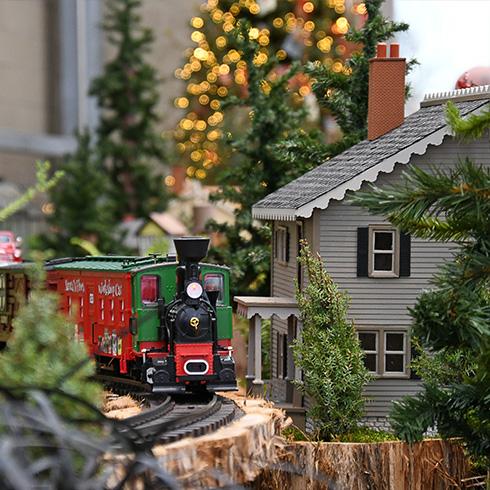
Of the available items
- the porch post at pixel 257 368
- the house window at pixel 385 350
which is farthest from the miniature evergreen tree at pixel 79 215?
the house window at pixel 385 350

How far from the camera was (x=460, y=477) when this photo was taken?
17.6 meters

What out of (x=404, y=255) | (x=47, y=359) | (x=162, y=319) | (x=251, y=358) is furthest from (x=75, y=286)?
(x=47, y=359)

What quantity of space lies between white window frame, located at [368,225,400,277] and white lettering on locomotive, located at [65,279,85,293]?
6163 mm

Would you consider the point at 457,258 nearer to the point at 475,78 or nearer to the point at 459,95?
the point at 459,95

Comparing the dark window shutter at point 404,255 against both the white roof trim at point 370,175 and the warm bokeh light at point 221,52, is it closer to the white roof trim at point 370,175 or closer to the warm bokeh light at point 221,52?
the white roof trim at point 370,175

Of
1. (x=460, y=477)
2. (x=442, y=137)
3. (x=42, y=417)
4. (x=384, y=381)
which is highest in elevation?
(x=442, y=137)

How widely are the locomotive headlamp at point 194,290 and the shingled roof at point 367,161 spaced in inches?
122

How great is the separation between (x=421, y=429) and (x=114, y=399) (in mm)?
6152

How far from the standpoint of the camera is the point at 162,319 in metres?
16.4

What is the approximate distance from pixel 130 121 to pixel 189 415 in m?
26.4

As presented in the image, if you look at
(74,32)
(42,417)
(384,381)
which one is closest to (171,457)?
(42,417)

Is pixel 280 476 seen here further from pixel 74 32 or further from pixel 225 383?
pixel 74 32

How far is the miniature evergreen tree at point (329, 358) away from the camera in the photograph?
17094 millimetres

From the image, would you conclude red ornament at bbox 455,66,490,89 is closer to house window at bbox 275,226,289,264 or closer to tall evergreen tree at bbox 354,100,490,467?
house window at bbox 275,226,289,264
